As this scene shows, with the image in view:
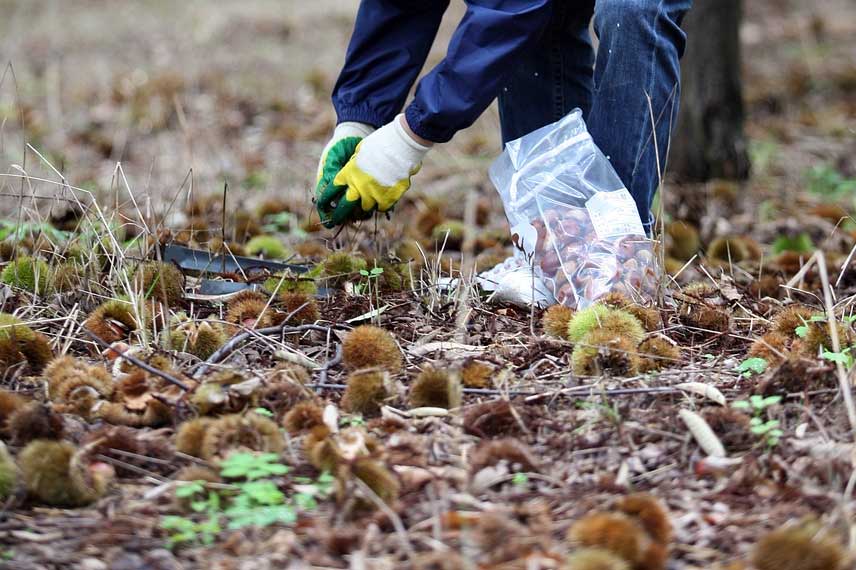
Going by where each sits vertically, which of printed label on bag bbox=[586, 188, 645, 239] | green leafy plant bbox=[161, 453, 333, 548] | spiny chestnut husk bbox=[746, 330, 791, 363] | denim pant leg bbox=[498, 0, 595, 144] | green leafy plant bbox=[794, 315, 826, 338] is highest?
denim pant leg bbox=[498, 0, 595, 144]

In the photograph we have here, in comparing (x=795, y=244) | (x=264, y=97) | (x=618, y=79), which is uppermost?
(x=618, y=79)

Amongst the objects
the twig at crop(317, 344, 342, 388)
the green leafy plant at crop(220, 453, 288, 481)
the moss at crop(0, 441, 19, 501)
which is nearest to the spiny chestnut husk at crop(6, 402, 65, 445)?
the moss at crop(0, 441, 19, 501)

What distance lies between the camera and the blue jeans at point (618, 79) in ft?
8.56

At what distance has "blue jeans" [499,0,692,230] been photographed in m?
2.61

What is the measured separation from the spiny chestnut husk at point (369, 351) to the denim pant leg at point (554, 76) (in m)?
1.25

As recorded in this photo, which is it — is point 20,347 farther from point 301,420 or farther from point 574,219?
point 574,219

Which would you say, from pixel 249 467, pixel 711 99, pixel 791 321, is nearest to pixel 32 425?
pixel 249 467

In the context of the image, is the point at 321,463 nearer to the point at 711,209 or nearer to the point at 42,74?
the point at 711,209

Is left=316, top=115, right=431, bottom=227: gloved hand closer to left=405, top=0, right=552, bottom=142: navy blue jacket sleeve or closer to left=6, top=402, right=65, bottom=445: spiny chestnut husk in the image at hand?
left=405, top=0, right=552, bottom=142: navy blue jacket sleeve

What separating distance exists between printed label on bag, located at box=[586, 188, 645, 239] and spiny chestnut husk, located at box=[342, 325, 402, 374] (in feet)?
2.65

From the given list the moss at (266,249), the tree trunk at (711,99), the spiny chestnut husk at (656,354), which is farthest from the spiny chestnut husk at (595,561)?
the tree trunk at (711,99)

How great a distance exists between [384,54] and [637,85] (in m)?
0.79

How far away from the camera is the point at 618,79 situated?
8.79 ft

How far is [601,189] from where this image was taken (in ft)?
8.91
